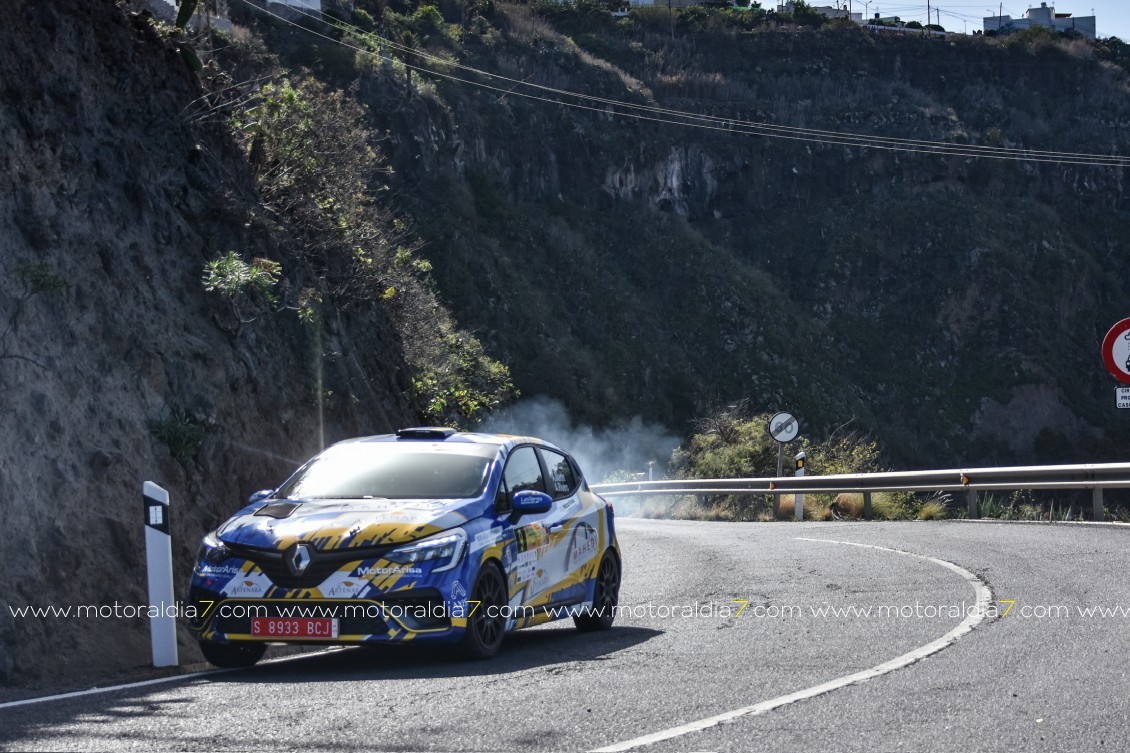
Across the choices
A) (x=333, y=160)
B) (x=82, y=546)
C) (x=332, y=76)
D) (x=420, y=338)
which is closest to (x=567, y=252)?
(x=332, y=76)

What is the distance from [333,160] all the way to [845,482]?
10746mm

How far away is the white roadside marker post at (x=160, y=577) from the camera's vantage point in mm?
8594

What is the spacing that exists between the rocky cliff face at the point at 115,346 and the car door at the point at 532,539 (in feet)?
9.42

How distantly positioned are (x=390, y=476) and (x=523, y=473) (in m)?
1.04

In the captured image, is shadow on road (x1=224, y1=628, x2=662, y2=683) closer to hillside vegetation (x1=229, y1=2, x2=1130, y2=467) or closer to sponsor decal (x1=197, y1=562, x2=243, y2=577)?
sponsor decal (x1=197, y1=562, x2=243, y2=577)

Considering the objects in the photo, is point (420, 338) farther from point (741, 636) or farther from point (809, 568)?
point (741, 636)

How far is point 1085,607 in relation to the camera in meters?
9.80

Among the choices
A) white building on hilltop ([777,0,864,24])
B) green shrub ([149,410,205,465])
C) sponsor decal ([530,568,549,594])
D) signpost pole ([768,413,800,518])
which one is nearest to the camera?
sponsor decal ([530,568,549,594])

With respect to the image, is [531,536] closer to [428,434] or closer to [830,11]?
[428,434]

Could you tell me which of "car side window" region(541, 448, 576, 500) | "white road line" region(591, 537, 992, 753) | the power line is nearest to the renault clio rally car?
"car side window" region(541, 448, 576, 500)

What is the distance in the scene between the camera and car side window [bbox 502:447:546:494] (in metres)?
9.45

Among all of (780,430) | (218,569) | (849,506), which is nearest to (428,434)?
(218,569)

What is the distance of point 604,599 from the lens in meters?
10.6

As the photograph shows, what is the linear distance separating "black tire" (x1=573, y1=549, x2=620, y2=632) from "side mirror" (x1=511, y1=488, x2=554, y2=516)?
1.55m
